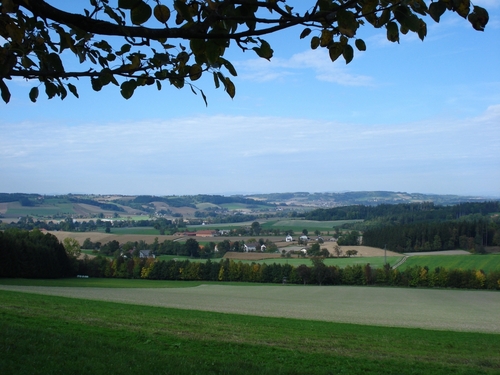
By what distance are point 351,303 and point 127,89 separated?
1324 inches

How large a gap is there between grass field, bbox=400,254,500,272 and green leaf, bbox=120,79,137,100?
53676 millimetres

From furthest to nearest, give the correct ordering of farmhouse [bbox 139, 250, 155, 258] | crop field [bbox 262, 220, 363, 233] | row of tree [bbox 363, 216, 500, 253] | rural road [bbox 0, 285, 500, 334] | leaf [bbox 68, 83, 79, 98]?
crop field [bbox 262, 220, 363, 233] → row of tree [bbox 363, 216, 500, 253] → farmhouse [bbox 139, 250, 155, 258] → rural road [bbox 0, 285, 500, 334] → leaf [bbox 68, 83, 79, 98]

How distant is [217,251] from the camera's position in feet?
231

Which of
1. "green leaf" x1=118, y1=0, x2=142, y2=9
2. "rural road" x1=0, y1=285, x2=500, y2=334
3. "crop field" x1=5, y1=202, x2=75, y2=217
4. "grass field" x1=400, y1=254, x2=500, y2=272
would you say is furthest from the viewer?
"crop field" x1=5, y1=202, x2=75, y2=217

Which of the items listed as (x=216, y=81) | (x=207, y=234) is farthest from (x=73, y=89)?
(x=207, y=234)

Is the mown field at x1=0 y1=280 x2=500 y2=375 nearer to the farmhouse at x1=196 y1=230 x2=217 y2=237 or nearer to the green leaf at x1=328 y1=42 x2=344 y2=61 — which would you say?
the green leaf at x1=328 y1=42 x2=344 y2=61

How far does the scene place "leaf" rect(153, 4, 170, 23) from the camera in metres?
2.73

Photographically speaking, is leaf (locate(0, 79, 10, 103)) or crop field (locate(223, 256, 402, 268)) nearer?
leaf (locate(0, 79, 10, 103))

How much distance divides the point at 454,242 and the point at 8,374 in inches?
2793

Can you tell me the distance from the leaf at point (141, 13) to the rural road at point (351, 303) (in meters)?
22.8

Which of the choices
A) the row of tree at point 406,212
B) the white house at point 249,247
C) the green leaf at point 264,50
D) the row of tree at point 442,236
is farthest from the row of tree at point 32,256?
the row of tree at point 406,212

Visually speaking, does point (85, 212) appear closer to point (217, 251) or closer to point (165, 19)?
point (217, 251)

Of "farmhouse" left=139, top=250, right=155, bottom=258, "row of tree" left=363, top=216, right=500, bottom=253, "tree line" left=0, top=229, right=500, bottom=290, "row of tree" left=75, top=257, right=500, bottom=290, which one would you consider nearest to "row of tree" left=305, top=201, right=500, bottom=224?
"row of tree" left=363, top=216, right=500, bottom=253

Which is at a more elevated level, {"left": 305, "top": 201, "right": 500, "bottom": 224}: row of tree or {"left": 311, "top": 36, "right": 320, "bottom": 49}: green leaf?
{"left": 311, "top": 36, "right": 320, "bottom": 49}: green leaf
